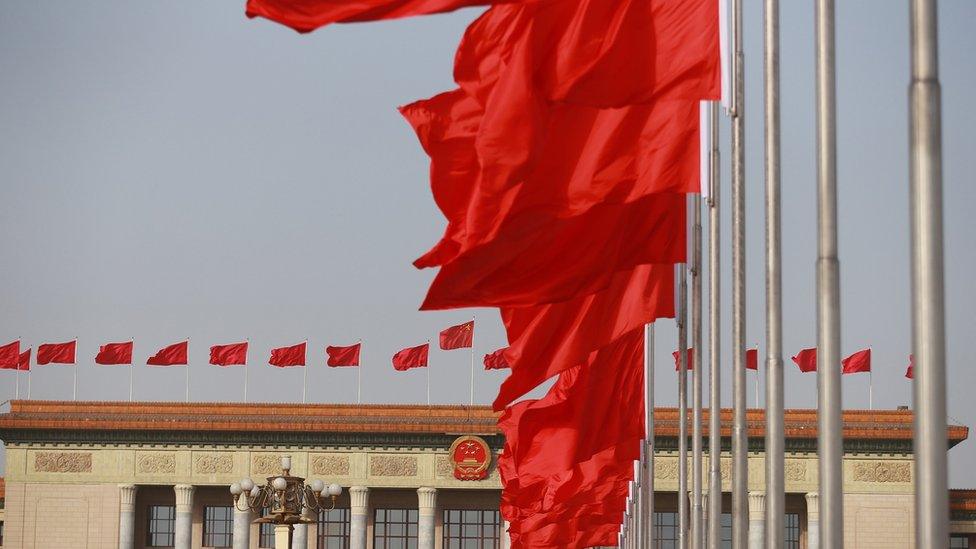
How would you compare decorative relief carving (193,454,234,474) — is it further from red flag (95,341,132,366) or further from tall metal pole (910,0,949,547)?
tall metal pole (910,0,949,547)

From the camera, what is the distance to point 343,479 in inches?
2275

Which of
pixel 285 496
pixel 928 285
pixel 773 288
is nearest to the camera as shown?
pixel 928 285

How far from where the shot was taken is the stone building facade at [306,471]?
5703 centimetres

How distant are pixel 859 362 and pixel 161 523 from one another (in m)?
24.2

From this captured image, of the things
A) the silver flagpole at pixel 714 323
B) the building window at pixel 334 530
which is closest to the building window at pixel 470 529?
the building window at pixel 334 530

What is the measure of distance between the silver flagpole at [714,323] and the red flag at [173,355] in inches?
1526

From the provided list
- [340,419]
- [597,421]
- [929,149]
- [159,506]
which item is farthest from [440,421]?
[929,149]

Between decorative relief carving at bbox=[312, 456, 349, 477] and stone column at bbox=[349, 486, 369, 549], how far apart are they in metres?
0.85

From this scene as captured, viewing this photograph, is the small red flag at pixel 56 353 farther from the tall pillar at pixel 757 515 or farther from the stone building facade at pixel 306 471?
the tall pillar at pixel 757 515

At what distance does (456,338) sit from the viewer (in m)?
52.6

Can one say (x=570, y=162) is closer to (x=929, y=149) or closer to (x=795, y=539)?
(x=929, y=149)

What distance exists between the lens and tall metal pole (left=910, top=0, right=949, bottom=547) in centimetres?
814

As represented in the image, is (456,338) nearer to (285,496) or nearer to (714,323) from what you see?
(285,496)

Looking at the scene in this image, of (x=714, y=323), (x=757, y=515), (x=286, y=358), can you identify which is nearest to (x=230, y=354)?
(x=286, y=358)
